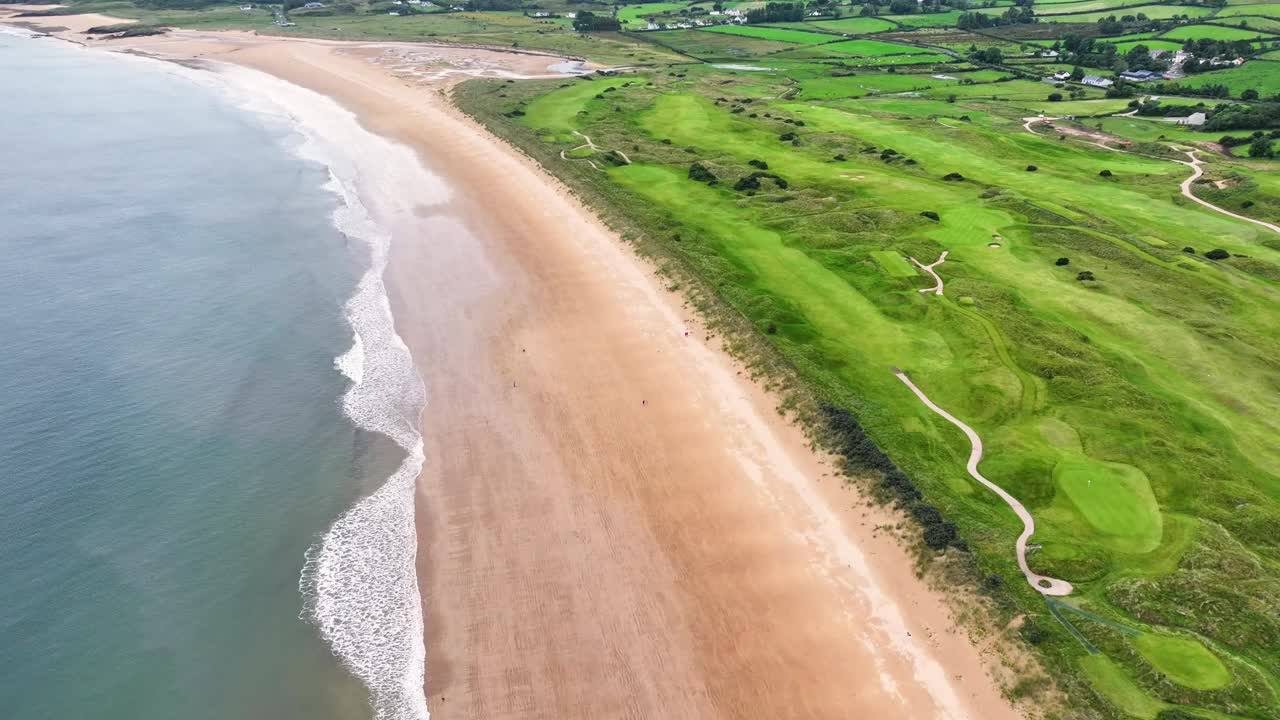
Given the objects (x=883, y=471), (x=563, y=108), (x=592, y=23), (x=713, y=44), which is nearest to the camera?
(x=883, y=471)

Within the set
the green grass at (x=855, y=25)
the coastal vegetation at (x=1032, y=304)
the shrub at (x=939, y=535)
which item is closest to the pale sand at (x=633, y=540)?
the shrub at (x=939, y=535)

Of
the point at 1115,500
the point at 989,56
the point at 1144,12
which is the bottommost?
the point at 1115,500

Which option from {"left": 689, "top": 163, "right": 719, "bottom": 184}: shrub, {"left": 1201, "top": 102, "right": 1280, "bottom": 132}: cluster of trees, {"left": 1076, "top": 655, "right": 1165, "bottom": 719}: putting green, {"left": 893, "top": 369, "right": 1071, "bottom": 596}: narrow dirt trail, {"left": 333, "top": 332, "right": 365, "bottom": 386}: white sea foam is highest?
{"left": 1201, "top": 102, "right": 1280, "bottom": 132}: cluster of trees

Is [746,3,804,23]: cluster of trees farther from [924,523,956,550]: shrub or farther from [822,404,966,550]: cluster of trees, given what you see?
[924,523,956,550]: shrub

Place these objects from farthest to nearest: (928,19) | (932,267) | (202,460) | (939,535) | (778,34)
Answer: (928,19) → (778,34) → (932,267) → (202,460) → (939,535)

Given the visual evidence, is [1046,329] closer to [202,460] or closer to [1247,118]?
[202,460]

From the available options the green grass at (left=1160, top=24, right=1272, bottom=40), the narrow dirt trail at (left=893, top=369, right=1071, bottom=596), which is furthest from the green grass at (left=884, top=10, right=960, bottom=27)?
the narrow dirt trail at (left=893, top=369, right=1071, bottom=596)

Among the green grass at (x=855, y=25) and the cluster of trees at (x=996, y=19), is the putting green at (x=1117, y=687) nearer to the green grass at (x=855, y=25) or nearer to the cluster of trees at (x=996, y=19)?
the green grass at (x=855, y=25)

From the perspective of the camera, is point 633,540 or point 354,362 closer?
point 633,540

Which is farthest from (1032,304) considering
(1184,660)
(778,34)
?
(778,34)
